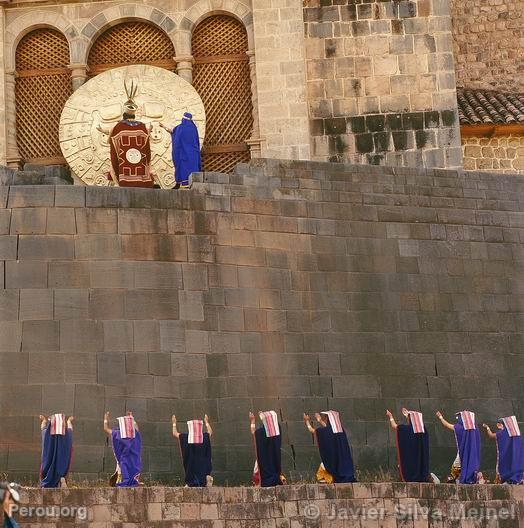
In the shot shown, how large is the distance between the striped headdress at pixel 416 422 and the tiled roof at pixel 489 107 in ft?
34.9

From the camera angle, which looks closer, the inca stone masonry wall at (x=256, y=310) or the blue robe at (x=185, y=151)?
the inca stone masonry wall at (x=256, y=310)

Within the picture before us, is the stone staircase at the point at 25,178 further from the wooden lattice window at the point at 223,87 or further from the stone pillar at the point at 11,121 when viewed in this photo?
the wooden lattice window at the point at 223,87

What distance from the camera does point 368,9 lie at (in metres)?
31.5

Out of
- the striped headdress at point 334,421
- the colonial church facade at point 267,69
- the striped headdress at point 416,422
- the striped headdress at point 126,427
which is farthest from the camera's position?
the colonial church facade at point 267,69

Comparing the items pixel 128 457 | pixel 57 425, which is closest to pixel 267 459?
pixel 128 457

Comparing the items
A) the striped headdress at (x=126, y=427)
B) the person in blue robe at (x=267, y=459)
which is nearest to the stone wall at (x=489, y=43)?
the person in blue robe at (x=267, y=459)

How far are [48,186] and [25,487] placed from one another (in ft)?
16.3

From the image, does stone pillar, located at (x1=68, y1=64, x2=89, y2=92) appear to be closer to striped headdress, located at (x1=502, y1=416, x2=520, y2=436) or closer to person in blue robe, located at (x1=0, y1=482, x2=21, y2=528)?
striped headdress, located at (x1=502, y1=416, x2=520, y2=436)

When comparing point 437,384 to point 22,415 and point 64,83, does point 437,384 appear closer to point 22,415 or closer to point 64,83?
point 22,415

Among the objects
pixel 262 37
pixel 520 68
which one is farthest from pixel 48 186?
pixel 520 68

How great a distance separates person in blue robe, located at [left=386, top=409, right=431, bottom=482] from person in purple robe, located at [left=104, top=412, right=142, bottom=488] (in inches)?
137

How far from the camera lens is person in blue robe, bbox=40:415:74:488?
2122cm

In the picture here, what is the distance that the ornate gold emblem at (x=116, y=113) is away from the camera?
30578 mm

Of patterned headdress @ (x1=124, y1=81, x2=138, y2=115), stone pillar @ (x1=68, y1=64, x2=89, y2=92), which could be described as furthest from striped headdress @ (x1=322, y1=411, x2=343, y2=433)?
stone pillar @ (x1=68, y1=64, x2=89, y2=92)
